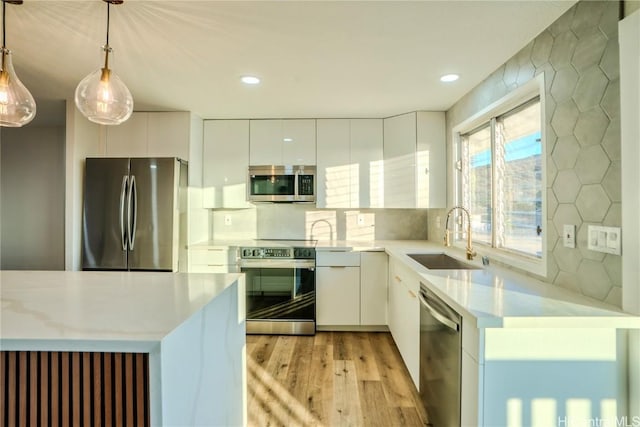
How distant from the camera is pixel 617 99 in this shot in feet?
4.21

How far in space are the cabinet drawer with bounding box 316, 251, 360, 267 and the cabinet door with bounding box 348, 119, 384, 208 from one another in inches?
21.7

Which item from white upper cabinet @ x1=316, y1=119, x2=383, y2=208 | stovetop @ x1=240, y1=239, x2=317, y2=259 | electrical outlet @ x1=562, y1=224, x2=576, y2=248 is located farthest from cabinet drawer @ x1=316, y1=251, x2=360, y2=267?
electrical outlet @ x1=562, y1=224, x2=576, y2=248

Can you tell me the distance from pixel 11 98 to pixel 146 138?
176 centimetres

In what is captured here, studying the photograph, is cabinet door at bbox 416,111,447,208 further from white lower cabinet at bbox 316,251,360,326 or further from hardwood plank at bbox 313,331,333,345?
hardwood plank at bbox 313,331,333,345

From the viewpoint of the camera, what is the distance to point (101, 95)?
1475 mm

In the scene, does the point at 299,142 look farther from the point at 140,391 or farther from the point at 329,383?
the point at 140,391

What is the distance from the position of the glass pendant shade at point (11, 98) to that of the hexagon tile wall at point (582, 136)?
2550mm

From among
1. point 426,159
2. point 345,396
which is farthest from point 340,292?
point 426,159

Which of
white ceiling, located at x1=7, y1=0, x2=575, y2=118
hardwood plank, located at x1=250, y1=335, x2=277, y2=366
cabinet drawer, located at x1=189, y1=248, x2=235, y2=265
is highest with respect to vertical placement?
white ceiling, located at x1=7, y1=0, x2=575, y2=118

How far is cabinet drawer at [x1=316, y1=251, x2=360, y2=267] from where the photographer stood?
3162mm

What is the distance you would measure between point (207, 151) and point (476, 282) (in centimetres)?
288

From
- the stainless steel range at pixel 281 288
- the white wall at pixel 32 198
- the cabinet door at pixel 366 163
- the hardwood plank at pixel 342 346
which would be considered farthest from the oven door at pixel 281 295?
the white wall at pixel 32 198

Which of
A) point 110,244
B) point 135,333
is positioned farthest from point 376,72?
point 110,244

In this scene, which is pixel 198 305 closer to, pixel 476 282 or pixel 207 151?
pixel 476 282
